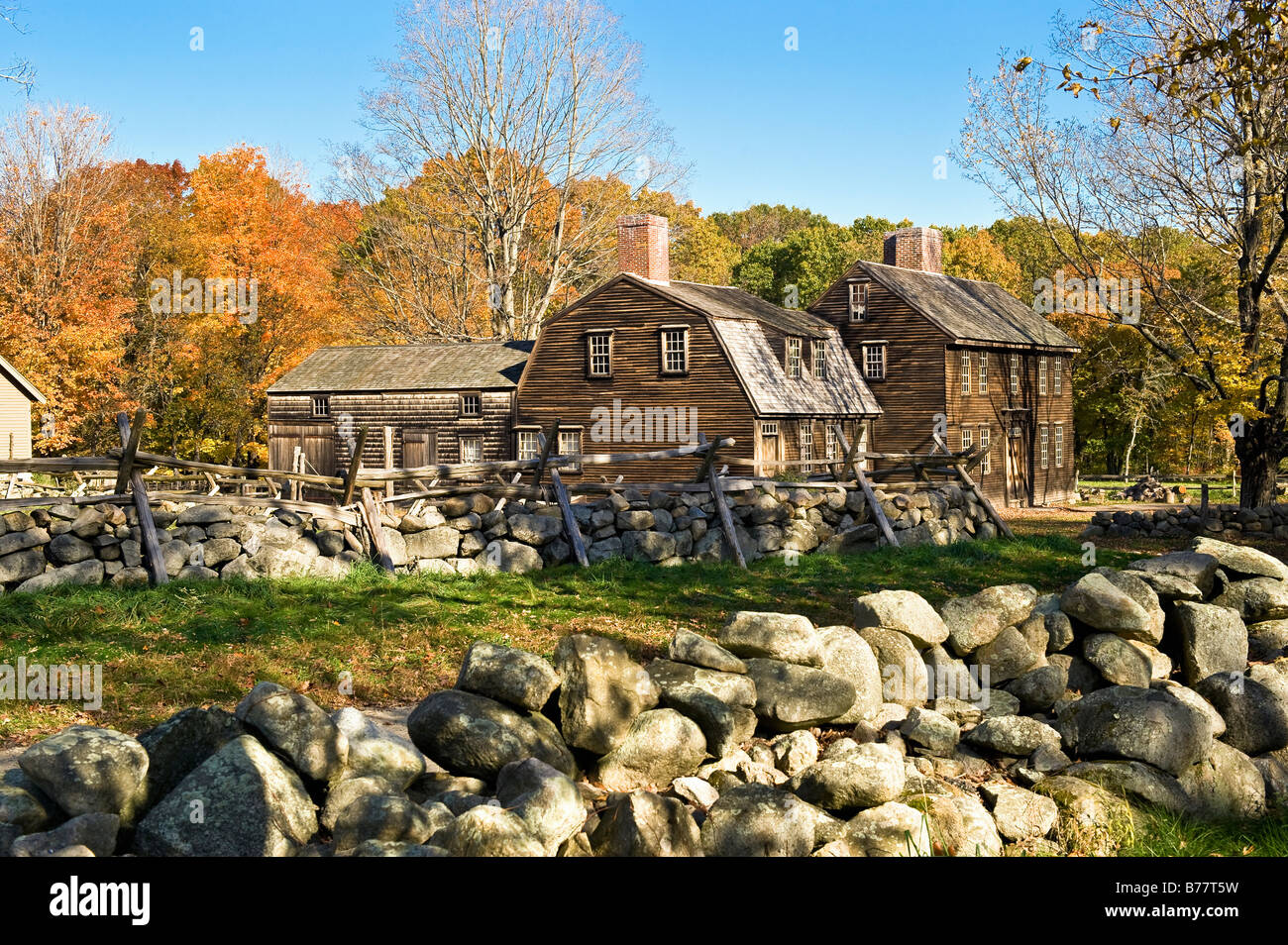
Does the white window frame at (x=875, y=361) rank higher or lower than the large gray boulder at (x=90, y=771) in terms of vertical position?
higher

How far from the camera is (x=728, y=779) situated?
7.86 metres

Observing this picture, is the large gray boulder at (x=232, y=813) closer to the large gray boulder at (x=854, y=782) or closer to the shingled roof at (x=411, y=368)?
the large gray boulder at (x=854, y=782)

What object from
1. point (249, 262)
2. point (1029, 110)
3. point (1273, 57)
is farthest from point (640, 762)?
point (249, 262)

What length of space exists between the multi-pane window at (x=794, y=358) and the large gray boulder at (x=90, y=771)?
29.4 metres

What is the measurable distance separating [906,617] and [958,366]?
28.9m

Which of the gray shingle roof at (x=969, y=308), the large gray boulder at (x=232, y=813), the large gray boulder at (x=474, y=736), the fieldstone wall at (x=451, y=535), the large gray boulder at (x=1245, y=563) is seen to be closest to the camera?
the large gray boulder at (x=232, y=813)

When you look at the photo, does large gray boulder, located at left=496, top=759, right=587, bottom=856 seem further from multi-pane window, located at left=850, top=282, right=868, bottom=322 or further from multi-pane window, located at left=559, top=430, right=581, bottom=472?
multi-pane window, located at left=850, top=282, right=868, bottom=322

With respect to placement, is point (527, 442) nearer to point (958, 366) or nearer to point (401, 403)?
point (401, 403)

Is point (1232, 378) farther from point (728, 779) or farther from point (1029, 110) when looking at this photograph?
point (728, 779)

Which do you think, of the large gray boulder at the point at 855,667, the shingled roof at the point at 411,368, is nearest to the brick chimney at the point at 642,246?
the shingled roof at the point at 411,368

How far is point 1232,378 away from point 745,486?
495 inches

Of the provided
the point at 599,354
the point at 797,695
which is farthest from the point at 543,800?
the point at 599,354

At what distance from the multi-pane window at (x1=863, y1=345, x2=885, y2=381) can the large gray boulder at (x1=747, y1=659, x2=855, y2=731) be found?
29.8m

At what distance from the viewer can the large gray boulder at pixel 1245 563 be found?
475 inches
